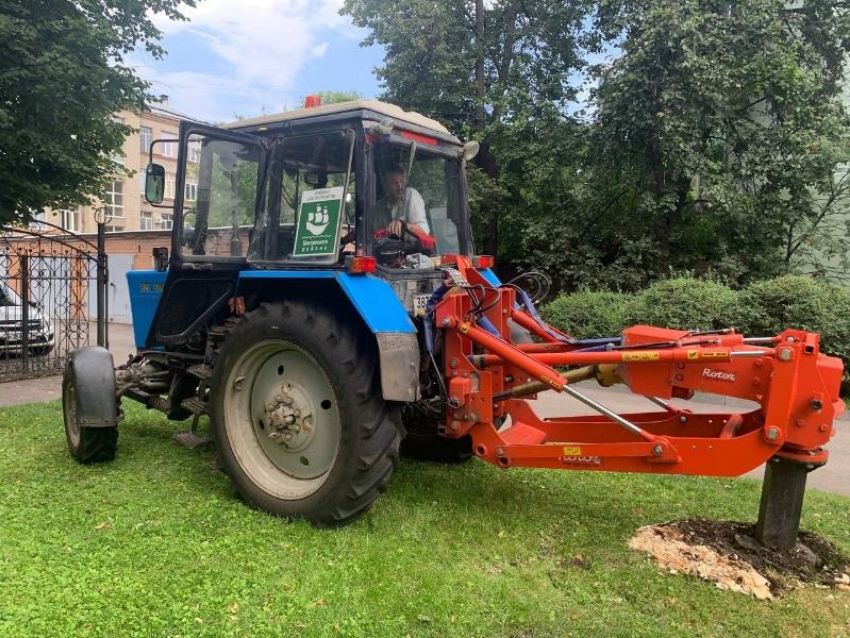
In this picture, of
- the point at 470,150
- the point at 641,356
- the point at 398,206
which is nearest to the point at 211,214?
the point at 398,206

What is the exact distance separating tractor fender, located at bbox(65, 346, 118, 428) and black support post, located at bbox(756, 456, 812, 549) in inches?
171

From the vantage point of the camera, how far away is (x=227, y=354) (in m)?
4.35

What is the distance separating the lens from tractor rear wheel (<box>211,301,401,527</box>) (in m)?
3.81

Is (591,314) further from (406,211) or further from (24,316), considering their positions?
(24,316)

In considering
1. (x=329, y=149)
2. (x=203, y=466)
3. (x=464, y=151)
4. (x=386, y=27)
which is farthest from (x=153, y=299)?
(x=386, y=27)

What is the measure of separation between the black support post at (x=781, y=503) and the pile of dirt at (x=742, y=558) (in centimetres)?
7

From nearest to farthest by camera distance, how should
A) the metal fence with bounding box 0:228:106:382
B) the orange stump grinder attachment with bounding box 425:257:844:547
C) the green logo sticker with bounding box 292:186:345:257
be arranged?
the orange stump grinder attachment with bounding box 425:257:844:547, the green logo sticker with bounding box 292:186:345:257, the metal fence with bounding box 0:228:106:382

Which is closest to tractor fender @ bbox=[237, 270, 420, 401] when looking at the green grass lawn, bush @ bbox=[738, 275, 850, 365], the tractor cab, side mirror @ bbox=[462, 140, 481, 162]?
the tractor cab

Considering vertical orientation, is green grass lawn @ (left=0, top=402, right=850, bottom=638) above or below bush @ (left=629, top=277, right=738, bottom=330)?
below

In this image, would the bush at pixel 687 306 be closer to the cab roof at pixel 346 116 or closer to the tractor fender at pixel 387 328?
the cab roof at pixel 346 116

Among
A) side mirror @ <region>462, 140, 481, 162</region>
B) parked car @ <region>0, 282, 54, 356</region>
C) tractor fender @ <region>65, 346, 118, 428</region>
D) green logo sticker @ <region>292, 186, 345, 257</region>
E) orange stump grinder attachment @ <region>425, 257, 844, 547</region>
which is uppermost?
side mirror @ <region>462, 140, 481, 162</region>

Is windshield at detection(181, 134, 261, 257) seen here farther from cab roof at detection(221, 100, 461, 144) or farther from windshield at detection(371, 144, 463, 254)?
windshield at detection(371, 144, 463, 254)

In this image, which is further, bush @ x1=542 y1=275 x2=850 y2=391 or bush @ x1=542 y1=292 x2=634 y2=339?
bush @ x1=542 y1=292 x2=634 y2=339

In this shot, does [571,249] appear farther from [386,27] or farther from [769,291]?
[386,27]
